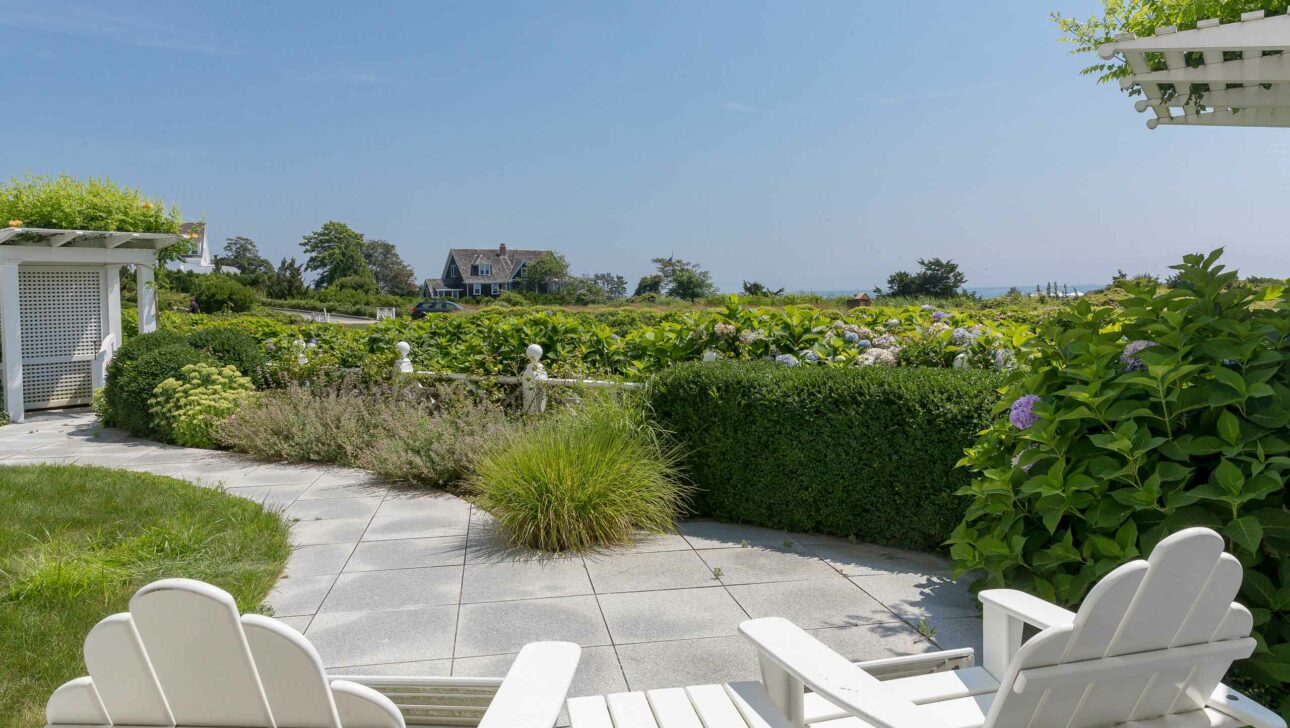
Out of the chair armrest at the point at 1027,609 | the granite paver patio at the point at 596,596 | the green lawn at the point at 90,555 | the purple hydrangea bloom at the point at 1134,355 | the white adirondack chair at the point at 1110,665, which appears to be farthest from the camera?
the granite paver patio at the point at 596,596

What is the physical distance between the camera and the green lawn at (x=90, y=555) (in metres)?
3.01

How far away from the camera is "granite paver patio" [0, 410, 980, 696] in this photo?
312 cm

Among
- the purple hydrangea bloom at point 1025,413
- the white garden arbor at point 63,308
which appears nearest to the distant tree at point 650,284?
the white garden arbor at point 63,308

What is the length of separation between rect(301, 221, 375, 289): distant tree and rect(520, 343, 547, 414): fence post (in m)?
67.3

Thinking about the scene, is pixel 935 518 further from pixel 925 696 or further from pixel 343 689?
pixel 343 689

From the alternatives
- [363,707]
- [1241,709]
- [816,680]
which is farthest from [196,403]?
[1241,709]

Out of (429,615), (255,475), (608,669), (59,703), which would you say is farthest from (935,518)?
(255,475)

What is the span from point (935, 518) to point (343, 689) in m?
3.59

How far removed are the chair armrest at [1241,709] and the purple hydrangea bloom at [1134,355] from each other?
4.31ft

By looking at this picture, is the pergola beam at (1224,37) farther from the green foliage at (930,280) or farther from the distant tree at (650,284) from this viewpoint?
the distant tree at (650,284)

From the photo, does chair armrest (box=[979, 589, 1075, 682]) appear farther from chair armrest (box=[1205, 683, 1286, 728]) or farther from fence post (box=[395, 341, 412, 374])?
fence post (box=[395, 341, 412, 374])

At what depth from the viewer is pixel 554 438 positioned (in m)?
4.77

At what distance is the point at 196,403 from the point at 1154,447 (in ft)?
29.4

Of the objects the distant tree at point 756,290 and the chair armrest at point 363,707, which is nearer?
the chair armrest at point 363,707
